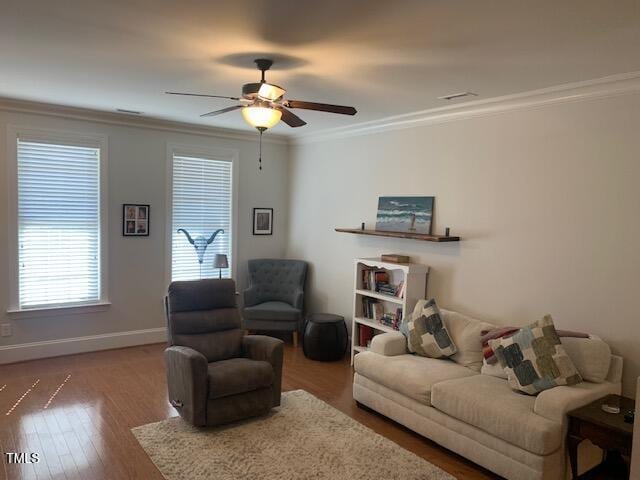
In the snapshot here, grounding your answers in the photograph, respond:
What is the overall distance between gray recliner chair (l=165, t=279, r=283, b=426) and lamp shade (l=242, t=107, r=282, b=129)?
1.66 metres

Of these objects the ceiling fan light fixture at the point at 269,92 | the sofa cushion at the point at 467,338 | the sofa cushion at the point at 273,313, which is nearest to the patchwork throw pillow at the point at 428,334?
the sofa cushion at the point at 467,338

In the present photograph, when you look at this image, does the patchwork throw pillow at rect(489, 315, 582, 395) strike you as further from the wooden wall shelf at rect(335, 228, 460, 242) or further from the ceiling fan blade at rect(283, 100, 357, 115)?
the ceiling fan blade at rect(283, 100, 357, 115)

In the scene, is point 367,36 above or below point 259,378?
above

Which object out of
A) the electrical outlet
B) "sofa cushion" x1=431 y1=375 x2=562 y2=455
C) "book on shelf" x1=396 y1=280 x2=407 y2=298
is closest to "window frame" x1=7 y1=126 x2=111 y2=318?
the electrical outlet

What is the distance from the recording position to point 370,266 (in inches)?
209

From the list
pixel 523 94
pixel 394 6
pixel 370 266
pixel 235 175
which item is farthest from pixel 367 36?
pixel 235 175

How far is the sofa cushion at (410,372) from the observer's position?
363cm

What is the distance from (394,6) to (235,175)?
4321 millimetres

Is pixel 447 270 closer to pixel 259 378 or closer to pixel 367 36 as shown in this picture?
pixel 259 378

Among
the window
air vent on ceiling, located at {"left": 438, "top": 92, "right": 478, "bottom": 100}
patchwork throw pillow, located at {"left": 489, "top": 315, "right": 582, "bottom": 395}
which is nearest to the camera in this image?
patchwork throw pillow, located at {"left": 489, "top": 315, "right": 582, "bottom": 395}

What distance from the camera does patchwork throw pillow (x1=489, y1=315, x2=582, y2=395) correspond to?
3307 mm

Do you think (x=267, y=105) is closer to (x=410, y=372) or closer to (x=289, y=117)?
(x=289, y=117)

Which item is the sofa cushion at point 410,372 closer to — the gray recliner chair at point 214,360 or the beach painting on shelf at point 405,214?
the gray recliner chair at point 214,360

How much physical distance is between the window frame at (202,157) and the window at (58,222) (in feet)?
2.50
